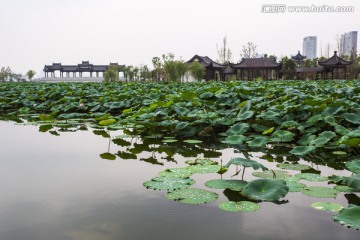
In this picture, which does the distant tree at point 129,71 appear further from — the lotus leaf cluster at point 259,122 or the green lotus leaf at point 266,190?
the green lotus leaf at point 266,190

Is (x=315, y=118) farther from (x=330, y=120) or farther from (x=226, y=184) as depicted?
(x=226, y=184)

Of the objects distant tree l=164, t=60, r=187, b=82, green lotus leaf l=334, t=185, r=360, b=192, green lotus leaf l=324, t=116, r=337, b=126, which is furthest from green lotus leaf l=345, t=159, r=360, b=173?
distant tree l=164, t=60, r=187, b=82

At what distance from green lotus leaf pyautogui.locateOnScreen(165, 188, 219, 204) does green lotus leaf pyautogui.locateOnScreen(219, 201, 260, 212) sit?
0.14 m

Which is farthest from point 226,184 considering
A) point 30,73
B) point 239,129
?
point 30,73

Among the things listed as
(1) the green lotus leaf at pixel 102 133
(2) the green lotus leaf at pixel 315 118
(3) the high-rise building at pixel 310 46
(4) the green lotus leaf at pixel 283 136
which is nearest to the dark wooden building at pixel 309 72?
(2) the green lotus leaf at pixel 315 118

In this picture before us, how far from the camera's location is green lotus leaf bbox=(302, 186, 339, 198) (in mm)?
2246

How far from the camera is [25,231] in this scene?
1773 mm

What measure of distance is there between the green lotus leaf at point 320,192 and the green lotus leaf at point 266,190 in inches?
11.5

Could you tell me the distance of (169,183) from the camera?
95.7 inches

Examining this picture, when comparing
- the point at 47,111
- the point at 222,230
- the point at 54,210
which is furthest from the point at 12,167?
the point at 47,111

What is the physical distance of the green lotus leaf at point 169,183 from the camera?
236 cm

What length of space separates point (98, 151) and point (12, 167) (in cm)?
93

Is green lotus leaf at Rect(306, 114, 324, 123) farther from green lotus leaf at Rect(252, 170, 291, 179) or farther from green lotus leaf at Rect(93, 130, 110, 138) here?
green lotus leaf at Rect(93, 130, 110, 138)

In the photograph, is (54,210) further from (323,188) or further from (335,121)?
(335,121)
